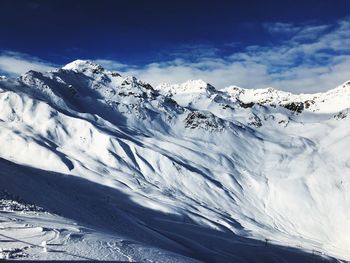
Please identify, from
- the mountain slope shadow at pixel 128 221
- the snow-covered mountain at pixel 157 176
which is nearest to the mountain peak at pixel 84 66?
the snow-covered mountain at pixel 157 176

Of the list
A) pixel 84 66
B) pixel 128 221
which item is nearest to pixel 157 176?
pixel 128 221

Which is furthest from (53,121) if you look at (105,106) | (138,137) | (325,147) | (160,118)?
(325,147)

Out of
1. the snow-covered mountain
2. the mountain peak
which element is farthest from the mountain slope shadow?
the mountain peak

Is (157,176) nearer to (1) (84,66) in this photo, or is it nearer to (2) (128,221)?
(2) (128,221)

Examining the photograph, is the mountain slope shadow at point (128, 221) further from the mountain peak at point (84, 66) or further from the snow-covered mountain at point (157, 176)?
the mountain peak at point (84, 66)

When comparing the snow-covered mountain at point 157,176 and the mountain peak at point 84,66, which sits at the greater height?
the mountain peak at point 84,66

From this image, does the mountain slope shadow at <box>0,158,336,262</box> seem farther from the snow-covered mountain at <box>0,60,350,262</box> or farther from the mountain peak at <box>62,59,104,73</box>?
the mountain peak at <box>62,59,104,73</box>
